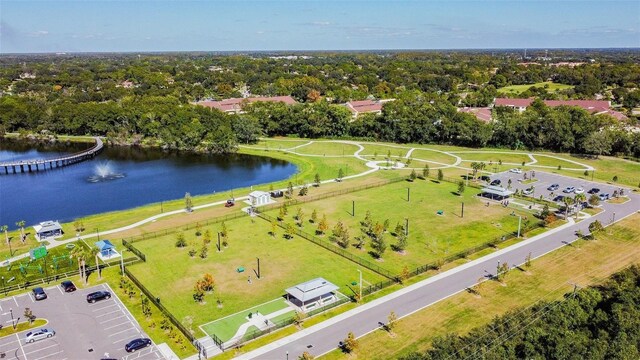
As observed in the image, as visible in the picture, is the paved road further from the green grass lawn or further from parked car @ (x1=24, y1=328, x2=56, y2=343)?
the green grass lawn

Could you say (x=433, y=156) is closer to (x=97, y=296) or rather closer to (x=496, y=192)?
(x=496, y=192)

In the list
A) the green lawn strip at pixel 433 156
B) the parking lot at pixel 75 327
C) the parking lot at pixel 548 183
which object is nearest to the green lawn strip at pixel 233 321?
the parking lot at pixel 75 327

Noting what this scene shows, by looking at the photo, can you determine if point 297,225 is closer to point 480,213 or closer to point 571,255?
point 480,213

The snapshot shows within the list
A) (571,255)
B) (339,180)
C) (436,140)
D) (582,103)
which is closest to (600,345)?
(571,255)

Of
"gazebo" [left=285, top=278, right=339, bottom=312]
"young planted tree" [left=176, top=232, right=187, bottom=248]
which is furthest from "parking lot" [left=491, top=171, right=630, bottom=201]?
"young planted tree" [left=176, top=232, right=187, bottom=248]

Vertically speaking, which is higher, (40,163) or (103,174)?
(40,163)

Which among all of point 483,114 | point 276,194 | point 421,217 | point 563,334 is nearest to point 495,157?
point 483,114
